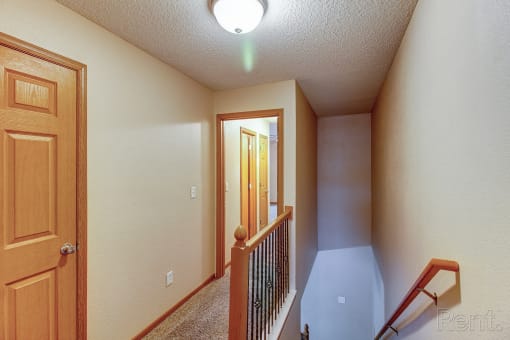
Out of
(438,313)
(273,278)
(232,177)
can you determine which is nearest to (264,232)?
(273,278)

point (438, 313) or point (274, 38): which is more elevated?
point (274, 38)

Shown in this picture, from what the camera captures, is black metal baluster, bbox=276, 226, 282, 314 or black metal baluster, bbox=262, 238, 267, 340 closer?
black metal baluster, bbox=262, 238, 267, 340

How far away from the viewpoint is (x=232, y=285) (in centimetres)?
139

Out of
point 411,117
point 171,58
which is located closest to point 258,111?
point 171,58

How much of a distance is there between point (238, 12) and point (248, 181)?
304cm

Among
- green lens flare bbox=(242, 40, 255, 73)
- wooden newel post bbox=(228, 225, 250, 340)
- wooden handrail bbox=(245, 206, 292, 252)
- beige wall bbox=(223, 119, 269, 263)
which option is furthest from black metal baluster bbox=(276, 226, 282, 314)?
green lens flare bbox=(242, 40, 255, 73)

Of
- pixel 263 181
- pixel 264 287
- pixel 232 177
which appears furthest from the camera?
pixel 263 181

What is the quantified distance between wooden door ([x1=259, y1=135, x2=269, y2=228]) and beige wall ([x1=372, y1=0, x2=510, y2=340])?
128 inches

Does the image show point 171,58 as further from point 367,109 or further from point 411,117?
point 367,109

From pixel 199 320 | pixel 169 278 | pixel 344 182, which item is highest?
pixel 344 182

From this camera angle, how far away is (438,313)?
1201 mm

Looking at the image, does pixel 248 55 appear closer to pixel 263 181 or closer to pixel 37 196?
pixel 37 196

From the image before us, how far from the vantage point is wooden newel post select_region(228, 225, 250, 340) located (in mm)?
1375

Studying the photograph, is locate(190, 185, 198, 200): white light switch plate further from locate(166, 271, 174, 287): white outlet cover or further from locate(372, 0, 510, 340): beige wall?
locate(372, 0, 510, 340): beige wall
